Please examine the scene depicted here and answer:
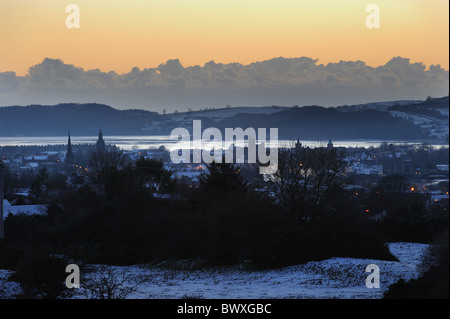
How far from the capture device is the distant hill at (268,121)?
62.1 m

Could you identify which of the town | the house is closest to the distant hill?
the town

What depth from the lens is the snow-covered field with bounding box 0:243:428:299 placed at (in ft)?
56.4

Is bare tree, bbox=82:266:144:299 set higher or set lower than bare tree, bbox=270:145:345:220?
lower

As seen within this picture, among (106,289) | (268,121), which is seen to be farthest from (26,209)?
(268,121)

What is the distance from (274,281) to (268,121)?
301ft

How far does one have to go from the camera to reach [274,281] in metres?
20.8

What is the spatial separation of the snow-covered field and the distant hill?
302 inches

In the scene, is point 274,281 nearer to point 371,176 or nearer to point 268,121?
point 371,176

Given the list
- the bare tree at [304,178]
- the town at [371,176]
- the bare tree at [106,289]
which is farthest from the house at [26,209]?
the bare tree at [106,289]

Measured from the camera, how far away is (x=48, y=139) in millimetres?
151000

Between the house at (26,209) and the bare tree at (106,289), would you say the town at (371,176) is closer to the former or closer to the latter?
the house at (26,209)

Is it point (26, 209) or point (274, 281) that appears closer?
point (274, 281)

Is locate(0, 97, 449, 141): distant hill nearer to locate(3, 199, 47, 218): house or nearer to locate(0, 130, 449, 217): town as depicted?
locate(0, 130, 449, 217): town
